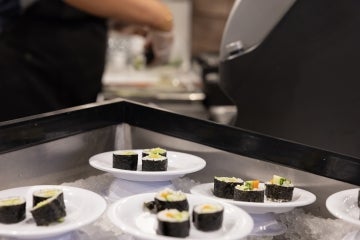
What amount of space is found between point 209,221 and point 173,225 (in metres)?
0.07

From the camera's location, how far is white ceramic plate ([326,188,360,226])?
941 mm

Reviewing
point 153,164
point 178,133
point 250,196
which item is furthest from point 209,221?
point 178,133

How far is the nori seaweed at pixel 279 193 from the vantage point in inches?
40.8

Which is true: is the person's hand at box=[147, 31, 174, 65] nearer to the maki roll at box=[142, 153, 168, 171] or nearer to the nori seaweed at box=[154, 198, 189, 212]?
the maki roll at box=[142, 153, 168, 171]

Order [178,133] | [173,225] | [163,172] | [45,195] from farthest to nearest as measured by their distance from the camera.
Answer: [178,133]
[163,172]
[45,195]
[173,225]

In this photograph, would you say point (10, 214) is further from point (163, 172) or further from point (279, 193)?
point (279, 193)

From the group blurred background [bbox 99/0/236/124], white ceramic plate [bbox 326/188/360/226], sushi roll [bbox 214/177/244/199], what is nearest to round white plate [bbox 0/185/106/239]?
sushi roll [bbox 214/177/244/199]

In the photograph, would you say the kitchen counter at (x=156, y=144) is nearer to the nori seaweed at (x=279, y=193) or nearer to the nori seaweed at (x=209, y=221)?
the nori seaweed at (x=279, y=193)

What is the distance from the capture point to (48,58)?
2.38 metres

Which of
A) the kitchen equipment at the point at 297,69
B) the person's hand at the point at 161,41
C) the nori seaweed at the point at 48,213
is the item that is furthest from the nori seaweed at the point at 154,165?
the person's hand at the point at 161,41

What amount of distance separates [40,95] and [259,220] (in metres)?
1.54

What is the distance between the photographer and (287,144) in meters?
1.09

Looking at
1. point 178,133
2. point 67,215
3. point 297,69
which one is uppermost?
point 297,69

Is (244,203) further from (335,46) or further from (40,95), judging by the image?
(40,95)
